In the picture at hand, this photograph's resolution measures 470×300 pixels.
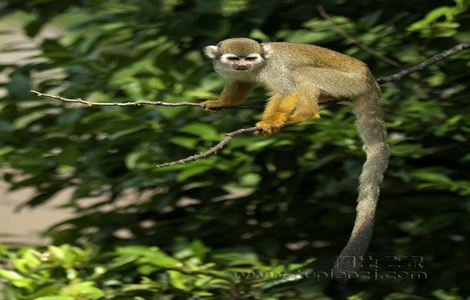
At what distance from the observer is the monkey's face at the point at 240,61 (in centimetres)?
346

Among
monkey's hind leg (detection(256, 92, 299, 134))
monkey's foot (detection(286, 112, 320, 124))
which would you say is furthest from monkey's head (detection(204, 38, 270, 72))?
monkey's foot (detection(286, 112, 320, 124))

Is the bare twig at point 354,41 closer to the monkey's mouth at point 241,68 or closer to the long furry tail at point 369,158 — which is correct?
the long furry tail at point 369,158

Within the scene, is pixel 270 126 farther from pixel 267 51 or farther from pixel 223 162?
pixel 223 162

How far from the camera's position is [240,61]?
3.46 metres

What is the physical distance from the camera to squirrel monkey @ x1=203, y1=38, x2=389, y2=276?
3.47 m

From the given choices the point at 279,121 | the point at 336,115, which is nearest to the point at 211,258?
the point at 336,115

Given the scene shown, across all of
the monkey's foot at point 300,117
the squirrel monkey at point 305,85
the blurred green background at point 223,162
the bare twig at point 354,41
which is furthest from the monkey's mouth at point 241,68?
the bare twig at point 354,41

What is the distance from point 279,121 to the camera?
3.42 m

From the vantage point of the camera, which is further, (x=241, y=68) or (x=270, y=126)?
(x=241, y=68)

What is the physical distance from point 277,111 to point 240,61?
0.22 m

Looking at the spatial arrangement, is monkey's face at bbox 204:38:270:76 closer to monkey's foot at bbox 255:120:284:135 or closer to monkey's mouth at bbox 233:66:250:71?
Result: monkey's mouth at bbox 233:66:250:71

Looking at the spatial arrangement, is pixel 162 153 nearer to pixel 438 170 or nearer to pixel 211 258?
Result: pixel 211 258

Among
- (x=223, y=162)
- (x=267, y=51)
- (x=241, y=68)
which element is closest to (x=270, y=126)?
(x=241, y=68)

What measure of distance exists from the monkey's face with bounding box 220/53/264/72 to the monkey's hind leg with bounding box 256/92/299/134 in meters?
0.15
